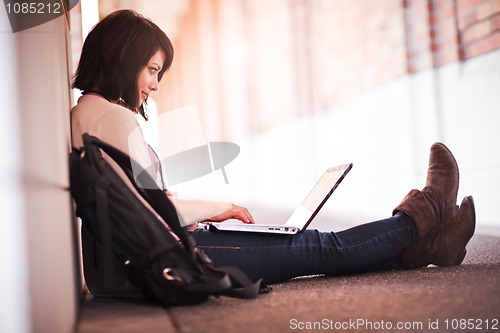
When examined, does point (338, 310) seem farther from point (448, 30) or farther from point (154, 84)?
point (448, 30)

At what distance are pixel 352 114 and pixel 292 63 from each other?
1.57 metres

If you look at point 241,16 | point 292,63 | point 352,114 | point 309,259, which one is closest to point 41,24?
point 309,259

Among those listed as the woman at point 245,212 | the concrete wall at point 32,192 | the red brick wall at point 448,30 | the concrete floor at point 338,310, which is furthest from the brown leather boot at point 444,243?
the red brick wall at point 448,30

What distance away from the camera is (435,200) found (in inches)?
65.1

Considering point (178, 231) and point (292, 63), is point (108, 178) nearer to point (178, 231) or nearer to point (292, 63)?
point (178, 231)

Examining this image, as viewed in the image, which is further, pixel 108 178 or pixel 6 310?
pixel 108 178

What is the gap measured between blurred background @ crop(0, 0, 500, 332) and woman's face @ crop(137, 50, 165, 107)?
221mm

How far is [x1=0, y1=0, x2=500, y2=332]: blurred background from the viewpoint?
3.47ft

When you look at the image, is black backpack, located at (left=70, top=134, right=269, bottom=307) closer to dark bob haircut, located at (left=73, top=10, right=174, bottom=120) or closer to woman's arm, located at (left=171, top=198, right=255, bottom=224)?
woman's arm, located at (left=171, top=198, right=255, bottom=224)

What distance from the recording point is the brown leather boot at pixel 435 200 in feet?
5.33

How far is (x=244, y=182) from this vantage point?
309 inches

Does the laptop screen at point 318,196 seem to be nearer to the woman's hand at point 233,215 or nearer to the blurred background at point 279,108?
the woman's hand at point 233,215

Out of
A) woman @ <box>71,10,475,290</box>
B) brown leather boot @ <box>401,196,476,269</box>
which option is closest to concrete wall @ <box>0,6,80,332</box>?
woman @ <box>71,10,475,290</box>

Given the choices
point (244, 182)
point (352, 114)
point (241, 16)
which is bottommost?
point (244, 182)
